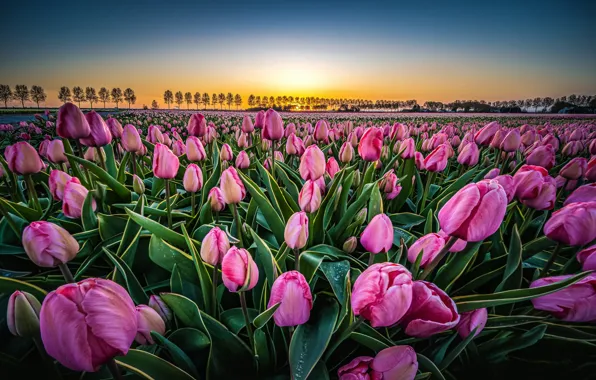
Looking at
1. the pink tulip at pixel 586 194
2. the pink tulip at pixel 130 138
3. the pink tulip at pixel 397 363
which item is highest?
the pink tulip at pixel 130 138

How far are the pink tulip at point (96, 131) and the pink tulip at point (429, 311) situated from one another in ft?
5.28

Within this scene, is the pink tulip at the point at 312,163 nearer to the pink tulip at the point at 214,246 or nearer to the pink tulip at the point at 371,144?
the pink tulip at the point at 371,144

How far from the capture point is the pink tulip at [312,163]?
52.1 inches

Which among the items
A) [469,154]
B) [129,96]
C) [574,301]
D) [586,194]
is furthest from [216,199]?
[129,96]

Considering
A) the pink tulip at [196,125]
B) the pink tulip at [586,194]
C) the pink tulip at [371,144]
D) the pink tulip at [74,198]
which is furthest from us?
the pink tulip at [196,125]

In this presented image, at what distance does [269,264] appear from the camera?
867mm

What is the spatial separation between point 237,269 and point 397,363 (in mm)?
420

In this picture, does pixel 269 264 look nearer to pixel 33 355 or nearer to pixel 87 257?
pixel 33 355

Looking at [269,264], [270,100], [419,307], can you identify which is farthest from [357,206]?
[270,100]

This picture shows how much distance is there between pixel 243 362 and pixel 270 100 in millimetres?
71669

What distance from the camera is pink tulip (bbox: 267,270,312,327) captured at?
2.13ft

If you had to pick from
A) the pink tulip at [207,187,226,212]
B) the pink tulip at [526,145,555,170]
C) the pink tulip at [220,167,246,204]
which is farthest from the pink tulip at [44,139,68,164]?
the pink tulip at [526,145,555,170]

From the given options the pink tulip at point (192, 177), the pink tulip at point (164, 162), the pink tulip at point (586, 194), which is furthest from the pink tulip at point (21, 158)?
the pink tulip at point (586, 194)

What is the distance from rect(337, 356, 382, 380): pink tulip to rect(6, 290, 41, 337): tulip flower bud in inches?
27.5
